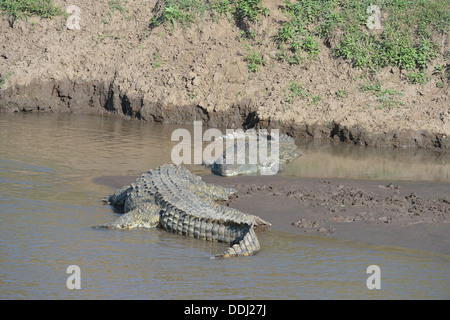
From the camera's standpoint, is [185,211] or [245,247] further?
[185,211]

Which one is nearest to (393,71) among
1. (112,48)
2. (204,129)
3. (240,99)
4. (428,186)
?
(240,99)

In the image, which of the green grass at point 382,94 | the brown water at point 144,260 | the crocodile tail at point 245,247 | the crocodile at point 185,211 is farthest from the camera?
the green grass at point 382,94

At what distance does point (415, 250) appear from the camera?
6.73 meters

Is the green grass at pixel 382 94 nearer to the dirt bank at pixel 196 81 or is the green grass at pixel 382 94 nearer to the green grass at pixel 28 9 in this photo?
the dirt bank at pixel 196 81

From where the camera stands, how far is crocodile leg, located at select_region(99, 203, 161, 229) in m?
7.36

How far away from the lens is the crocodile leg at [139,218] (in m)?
7.36

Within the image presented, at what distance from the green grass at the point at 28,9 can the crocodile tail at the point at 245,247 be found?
44.8 feet

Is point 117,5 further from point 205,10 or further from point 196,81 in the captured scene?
point 196,81

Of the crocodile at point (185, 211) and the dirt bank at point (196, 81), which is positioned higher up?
the dirt bank at point (196, 81)

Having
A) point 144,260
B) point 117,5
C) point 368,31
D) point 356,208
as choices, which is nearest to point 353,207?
point 356,208

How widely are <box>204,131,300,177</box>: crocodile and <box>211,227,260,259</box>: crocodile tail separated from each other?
11.9 feet

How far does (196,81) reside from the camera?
15.7m

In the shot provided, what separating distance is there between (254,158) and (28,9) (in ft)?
34.4

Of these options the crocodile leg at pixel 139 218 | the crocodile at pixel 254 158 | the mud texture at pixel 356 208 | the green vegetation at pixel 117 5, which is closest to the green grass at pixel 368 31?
the crocodile at pixel 254 158
